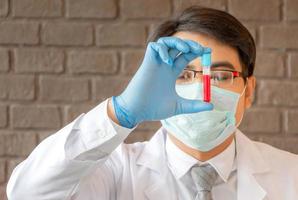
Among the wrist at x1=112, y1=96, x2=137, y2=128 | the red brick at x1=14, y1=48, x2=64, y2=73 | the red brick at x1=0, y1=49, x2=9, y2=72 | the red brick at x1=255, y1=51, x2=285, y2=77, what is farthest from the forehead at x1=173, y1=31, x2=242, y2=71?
the red brick at x1=0, y1=49, x2=9, y2=72

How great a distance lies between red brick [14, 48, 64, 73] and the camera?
5.98ft

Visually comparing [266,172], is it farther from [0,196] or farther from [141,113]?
[0,196]

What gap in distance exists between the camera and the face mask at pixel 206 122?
3.94 feet

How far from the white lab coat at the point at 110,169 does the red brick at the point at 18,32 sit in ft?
2.22

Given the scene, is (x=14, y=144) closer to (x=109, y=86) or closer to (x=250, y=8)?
(x=109, y=86)

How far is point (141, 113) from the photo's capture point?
996 mm

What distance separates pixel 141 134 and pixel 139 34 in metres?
0.34

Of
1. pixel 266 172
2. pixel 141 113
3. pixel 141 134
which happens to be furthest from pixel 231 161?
pixel 141 134

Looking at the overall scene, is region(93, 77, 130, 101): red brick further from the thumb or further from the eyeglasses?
the thumb

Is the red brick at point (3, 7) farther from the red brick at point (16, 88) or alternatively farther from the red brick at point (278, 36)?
the red brick at point (278, 36)

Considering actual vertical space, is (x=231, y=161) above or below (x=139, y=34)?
below

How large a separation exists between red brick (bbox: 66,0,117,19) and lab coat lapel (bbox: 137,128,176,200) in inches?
24.5

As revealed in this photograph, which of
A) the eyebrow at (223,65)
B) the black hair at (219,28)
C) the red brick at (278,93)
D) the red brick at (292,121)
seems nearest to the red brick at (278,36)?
the red brick at (278,93)

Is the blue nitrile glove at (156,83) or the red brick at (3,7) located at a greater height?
the red brick at (3,7)
